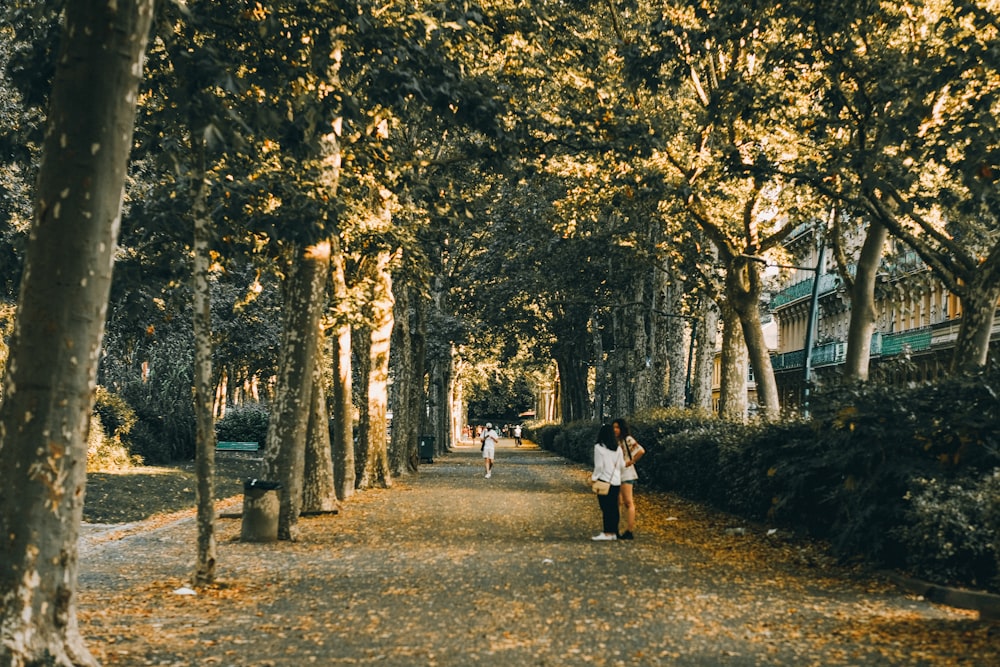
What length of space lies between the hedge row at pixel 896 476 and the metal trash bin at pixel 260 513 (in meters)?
6.26

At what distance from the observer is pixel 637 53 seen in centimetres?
1622

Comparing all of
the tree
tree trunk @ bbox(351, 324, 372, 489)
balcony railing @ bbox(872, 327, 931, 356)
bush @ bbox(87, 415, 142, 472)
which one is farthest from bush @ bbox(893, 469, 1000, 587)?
balcony railing @ bbox(872, 327, 931, 356)

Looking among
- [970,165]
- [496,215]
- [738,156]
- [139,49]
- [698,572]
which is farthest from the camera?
[496,215]

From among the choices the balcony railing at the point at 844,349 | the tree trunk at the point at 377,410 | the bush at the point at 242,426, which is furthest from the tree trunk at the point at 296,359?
the bush at the point at 242,426

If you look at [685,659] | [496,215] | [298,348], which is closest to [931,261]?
[298,348]

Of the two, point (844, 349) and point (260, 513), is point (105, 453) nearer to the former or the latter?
point (260, 513)

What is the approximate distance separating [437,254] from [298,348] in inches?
1023

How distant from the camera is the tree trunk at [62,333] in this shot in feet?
23.1

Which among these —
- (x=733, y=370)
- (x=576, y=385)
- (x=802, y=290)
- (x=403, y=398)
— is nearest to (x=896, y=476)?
(x=733, y=370)

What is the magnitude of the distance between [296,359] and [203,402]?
502 centimetres

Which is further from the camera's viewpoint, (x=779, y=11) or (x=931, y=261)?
(x=931, y=261)

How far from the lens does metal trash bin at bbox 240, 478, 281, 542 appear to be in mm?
16281

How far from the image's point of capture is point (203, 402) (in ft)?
39.7

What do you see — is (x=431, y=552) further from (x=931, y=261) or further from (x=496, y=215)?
(x=496, y=215)
